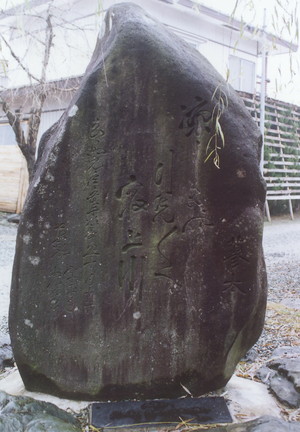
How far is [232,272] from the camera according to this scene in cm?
294

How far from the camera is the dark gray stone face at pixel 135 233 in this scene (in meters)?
2.87

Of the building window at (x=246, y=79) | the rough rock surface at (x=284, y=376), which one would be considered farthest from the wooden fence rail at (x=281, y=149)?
the rough rock surface at (x=284, y=376)

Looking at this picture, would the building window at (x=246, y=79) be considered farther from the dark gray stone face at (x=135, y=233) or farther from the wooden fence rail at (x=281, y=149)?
the dark gray stone face at (x=135, y=233)

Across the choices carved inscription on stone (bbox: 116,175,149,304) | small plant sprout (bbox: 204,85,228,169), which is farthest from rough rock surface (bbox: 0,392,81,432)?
small plant sprout (bbox: 204,85,228,169)

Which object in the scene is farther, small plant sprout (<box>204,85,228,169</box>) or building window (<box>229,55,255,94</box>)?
building window (<box>229,55,255,94</box>)

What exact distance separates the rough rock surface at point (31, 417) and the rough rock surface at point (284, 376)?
131cm

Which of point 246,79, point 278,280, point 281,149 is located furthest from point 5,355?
point 246,79

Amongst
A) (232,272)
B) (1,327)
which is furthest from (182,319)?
(1,327)

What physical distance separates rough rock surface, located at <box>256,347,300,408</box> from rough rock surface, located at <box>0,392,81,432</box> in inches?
51.6

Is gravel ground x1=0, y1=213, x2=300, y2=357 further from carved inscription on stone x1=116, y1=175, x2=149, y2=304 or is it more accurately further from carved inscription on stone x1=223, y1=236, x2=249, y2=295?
carved inscription on stone x1=116, y1=175, x2=149, y2=304

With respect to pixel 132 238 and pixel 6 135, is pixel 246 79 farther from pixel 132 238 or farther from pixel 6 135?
pixel 132 238

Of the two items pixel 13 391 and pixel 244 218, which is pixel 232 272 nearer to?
pixel 244 218

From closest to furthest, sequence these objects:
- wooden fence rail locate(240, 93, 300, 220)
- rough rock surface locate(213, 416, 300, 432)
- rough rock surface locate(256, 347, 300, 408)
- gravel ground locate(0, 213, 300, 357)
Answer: rough rock surface locate(213, 416, 300, 432), rough rock surface locate(256, 347, 300, 408), gravel ground locate(0, 213, 300, 357), wooden fence rail locate(240, 93, 300, 220)

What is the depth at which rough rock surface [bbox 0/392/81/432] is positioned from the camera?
2383 millimetres
